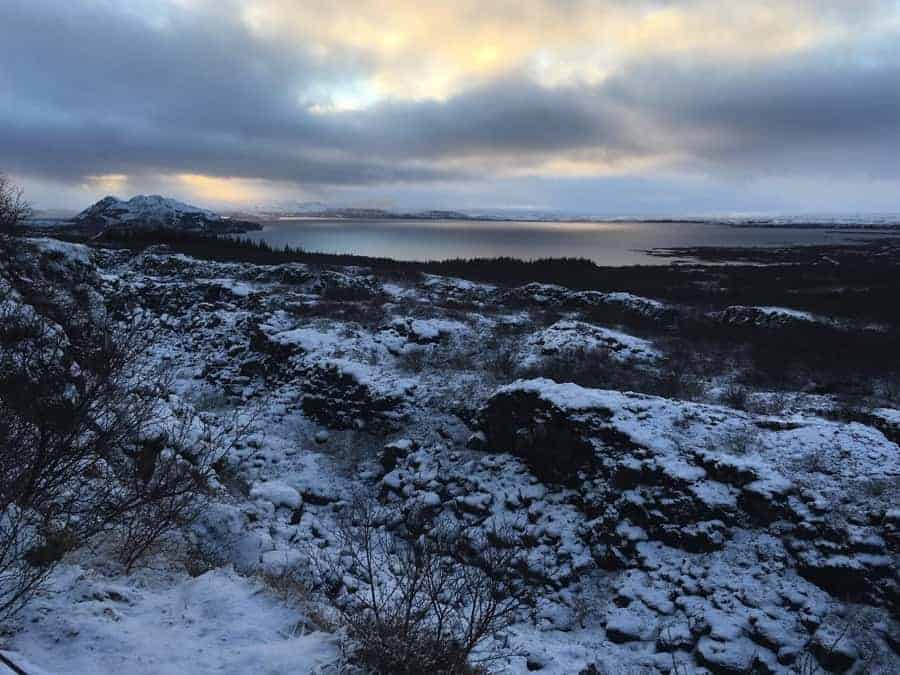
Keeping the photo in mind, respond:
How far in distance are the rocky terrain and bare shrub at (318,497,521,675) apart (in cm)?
30

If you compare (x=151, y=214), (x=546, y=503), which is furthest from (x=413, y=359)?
(x=151, y=214)

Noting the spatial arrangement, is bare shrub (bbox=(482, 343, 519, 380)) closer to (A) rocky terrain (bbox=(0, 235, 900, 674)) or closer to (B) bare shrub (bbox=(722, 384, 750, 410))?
(A) rocky terrain (bbox=(0, 235, 900, 674))

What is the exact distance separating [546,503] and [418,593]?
369 centimetres

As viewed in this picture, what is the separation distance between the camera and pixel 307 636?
415 cm

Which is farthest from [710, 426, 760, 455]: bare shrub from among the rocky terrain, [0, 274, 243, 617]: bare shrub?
[0, 274, 243, 617]: bare shrub

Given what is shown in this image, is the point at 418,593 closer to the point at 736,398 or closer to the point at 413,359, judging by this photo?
the point at 413,359

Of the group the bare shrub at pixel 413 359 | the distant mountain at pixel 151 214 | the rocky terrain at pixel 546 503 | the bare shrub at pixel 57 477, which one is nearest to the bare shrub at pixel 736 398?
the rocky terrain at pixel 546 503

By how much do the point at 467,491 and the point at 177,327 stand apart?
665 inches

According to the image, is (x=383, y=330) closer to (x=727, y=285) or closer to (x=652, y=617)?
(x=652, y=617)

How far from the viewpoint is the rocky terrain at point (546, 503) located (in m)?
4.35

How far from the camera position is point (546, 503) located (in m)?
9.56

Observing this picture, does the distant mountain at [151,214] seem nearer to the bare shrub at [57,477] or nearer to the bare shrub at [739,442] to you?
the bare shrub at [57,477]

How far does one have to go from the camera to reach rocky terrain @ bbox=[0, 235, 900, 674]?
4.35 metres

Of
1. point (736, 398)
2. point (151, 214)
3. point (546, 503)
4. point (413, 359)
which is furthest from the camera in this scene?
point (151, 214)
